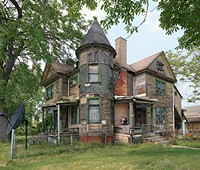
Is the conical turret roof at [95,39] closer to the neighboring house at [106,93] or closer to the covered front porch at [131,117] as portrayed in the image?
the neighboring house at [106,93]

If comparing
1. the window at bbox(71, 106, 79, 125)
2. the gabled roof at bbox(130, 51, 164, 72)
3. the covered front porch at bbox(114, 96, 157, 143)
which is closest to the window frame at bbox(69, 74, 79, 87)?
the window at bbox(71, 106, 79, 125)

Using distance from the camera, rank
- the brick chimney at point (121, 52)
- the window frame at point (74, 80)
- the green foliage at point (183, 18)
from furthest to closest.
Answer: the brick chimney at point (121, 52) → the window frame at point (74, 80) → the green foliage at point (183, 18)

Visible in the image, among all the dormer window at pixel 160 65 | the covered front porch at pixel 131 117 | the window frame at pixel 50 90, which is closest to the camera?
the covered front porch at pixel 131 117

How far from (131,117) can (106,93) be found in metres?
2.60

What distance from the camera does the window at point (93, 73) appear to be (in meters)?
19.1

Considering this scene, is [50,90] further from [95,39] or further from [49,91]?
[95,39]

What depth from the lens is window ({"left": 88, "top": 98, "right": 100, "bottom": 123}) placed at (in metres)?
18.4

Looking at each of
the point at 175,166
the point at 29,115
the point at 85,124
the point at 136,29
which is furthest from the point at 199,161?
the point at 29,115

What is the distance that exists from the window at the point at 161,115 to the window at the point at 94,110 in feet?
25.2

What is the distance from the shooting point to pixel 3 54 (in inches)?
706

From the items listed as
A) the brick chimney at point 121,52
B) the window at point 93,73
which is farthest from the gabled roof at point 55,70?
the brick chimney at point 121,52

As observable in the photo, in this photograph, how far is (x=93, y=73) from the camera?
1922 cm

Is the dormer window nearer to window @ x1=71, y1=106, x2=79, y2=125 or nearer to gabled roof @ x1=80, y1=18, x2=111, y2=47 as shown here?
gabled roof @ x1=80, y1=18, x2=111, y2=47

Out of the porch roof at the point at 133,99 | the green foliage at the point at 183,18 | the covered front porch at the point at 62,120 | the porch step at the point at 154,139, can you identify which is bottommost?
the porch step at the point at 154,139
